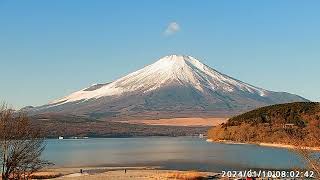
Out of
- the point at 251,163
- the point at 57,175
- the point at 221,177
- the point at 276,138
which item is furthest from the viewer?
the point at 276,138

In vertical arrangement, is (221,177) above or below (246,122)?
below

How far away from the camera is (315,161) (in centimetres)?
3028

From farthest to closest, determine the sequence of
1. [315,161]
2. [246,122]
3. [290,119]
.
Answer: [246,122] → [290,119] → [315,161]

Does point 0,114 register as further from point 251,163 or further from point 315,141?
point 251,163

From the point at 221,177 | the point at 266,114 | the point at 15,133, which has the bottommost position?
the point at 221,177

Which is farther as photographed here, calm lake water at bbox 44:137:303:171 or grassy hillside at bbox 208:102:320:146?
grassy hillside at bbox 208:102:320:146

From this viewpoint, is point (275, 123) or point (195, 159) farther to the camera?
point (275, 123)

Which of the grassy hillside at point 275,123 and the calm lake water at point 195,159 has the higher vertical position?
the grassy hillside at point 275,123

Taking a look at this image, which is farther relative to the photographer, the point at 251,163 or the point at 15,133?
the point at 251,163

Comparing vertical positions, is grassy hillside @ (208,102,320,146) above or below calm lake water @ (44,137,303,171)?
above

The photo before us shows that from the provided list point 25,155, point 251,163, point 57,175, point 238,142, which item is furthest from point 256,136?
point 25,155

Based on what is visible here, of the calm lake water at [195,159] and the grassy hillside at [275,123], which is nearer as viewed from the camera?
the calm lake water at [195,159]

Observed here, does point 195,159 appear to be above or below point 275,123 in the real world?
below

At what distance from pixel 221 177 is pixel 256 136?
12381 centimetres
